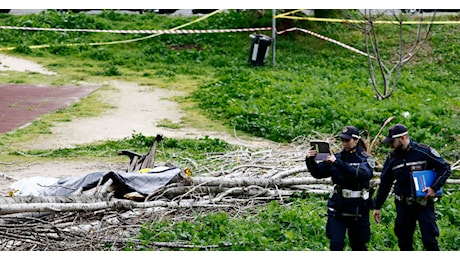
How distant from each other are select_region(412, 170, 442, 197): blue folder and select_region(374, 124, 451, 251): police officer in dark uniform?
0.03m

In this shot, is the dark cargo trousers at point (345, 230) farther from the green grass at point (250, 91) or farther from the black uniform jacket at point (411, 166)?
the green grass at point (250, 91)

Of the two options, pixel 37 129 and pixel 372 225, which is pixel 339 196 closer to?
pixel 372 225

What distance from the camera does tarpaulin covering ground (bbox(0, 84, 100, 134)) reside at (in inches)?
610

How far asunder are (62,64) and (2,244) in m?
14.0

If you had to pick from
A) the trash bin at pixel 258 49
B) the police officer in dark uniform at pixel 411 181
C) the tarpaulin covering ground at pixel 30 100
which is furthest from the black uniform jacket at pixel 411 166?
the trash bin at pixel 258 49

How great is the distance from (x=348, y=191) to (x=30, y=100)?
11.3 metres

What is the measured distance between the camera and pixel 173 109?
16.6m

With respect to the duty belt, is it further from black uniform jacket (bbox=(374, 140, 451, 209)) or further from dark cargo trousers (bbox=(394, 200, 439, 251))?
dark cargo trousers (bbox=(394, 200, 439, 251))

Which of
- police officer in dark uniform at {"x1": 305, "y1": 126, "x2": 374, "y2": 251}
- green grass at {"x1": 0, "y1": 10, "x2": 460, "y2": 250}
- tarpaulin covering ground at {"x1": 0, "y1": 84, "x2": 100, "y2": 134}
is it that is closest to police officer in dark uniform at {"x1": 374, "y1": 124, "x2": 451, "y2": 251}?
police officer in dark uniform at {"x1": 305, "y1": 126, "x2": 374, "y2": 251}

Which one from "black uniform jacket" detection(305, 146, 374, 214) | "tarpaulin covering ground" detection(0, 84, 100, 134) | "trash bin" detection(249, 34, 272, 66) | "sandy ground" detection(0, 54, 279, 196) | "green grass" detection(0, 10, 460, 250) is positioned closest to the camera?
"black uniform jacket" detection(305, 146, 374, 214)

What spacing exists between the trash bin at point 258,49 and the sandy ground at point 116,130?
10.1 feet

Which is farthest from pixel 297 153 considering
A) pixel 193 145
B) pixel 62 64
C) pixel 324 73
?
pixel 62 64

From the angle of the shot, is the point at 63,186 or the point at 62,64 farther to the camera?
the point at 62,64

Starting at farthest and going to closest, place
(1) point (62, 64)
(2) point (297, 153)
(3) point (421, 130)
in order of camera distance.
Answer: (1) point (62, 64), (3) point (421, 130), (2) point (297, 153)
